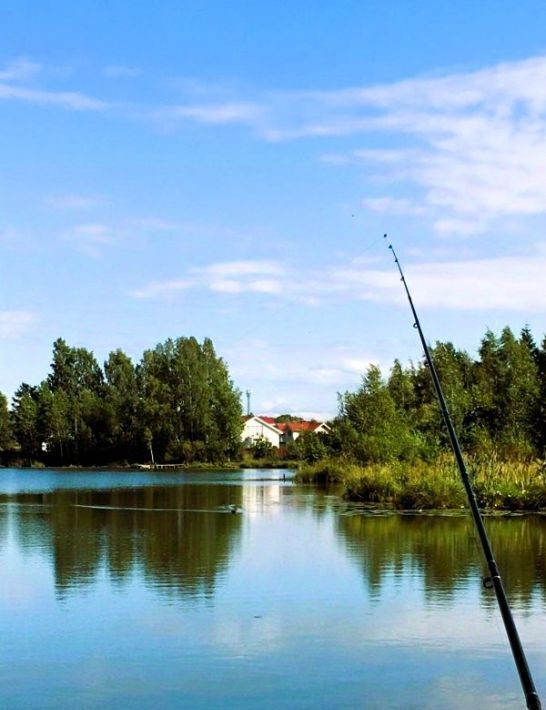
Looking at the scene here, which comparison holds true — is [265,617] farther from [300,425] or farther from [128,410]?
[300,425]

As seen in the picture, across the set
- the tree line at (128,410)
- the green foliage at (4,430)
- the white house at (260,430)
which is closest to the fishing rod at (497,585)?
the tree line at (128,410)

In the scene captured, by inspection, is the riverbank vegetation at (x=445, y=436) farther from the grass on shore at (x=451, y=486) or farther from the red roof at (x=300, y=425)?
the red roof at (x=300, y=425)

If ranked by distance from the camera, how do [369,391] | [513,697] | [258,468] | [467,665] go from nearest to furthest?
[513,697] < [467,665] < [369,391] < [258,468]

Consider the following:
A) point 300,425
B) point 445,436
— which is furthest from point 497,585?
point 300,425

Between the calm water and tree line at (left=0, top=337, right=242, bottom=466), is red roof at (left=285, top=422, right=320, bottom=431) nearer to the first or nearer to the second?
tree line at (left=0, top=337, right=242, bottom=466)

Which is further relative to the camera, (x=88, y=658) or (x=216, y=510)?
(x=216, y=510)

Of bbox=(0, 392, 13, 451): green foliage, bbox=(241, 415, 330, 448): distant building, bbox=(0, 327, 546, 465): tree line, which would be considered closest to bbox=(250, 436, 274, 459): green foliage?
bbox=(0, 327, 546, 465): tree line

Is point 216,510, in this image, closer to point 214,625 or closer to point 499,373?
point 214,625

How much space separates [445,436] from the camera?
47.8m

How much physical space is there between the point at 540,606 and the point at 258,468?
90889 millimetres

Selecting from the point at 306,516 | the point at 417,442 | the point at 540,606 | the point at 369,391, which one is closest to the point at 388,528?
the point at 306,516

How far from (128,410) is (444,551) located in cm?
9476

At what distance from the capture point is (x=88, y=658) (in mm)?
12883

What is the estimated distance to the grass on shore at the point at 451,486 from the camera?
112 feet
